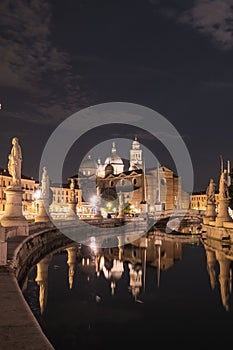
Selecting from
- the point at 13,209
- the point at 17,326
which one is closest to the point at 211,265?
the point at 13,209

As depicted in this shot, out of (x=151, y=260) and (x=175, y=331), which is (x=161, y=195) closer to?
(x=151, y=260)

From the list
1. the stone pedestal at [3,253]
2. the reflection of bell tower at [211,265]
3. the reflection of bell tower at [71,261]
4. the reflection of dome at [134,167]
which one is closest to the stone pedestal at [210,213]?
the reflection of bell tower at [211,265]

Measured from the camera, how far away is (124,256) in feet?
84.6

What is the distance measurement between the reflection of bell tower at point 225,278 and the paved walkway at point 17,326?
7.32m

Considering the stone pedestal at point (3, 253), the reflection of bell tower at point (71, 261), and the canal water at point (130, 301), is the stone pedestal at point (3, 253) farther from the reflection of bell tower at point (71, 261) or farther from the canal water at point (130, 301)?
the reflection of bell tower at point (71, 261)

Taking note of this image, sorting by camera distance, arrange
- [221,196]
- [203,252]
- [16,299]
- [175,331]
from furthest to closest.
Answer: [221,196], [203,252], [175,331], [16,299]

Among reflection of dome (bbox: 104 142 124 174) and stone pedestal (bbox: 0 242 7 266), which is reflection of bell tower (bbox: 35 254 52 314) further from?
reflection of dome (bbox: 104 142 124 174)

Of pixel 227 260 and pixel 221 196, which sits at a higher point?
pixel 221 196

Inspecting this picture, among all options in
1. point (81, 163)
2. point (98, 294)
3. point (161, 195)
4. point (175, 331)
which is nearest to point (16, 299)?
point (175, 331)

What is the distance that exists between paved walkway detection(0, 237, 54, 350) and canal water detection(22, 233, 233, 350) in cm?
163

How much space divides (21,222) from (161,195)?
416 feet

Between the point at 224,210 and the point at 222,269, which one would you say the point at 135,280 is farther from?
the point at 224,210

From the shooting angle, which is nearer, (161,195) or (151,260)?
(151,260)

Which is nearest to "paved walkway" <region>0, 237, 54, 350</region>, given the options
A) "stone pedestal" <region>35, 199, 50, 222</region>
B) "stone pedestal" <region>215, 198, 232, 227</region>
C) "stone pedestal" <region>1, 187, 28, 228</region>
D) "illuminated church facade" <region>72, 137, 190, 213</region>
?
"stone pedestal" <region>1, 187, 28, 228</region>
